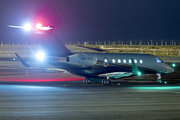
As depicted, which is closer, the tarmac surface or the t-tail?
the tarmac surface

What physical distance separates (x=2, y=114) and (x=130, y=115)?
5967 mm

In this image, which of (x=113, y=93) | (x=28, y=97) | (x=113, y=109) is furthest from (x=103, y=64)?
(x=113, y=109)

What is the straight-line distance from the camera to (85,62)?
28.3 metres

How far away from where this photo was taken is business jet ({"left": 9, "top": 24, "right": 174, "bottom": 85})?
27.7m

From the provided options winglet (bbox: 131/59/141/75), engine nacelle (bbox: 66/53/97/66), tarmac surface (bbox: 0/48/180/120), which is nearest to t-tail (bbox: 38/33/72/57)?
engine nacelle (bbox: 66/53/97/66)

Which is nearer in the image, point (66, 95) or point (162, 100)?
point (162, 100)

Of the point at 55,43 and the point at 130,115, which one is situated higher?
the point at 55,43

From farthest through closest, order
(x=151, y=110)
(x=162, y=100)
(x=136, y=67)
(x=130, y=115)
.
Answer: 1. (x=136, y=67)
2. (x=162, y=100)
3. (x=151, y=110)
4. (x=130, y=115)

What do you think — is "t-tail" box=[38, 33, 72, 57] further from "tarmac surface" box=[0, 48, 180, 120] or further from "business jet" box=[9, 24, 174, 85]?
"tarmac surface" box=[0, 48, 180, 120]

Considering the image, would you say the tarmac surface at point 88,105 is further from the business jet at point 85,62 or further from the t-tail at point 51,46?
the t-tail at point 51,46

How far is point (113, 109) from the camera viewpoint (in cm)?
1573

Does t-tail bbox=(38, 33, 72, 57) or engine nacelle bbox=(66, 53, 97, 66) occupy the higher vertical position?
t-tail bbox=(38, 33, 72, 57)

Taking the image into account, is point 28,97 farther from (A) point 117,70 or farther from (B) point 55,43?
(A) point 117,70

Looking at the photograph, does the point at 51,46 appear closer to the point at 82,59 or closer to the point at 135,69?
the point at 82,59
